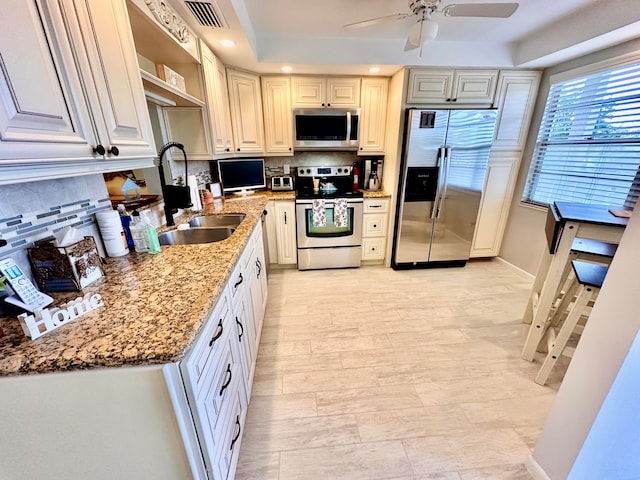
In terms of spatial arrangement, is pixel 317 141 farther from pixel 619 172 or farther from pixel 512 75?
pixel 619 172

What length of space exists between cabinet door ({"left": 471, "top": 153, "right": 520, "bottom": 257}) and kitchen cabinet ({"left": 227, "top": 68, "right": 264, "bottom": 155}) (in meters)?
2.82

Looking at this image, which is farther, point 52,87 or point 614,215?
point 614,215

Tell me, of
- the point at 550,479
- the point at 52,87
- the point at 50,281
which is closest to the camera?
the point at 52,87

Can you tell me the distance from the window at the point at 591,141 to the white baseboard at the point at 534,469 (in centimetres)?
211

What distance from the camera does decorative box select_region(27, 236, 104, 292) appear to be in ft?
2.93

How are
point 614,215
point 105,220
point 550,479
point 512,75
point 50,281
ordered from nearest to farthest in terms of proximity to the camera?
point 50,281 → point 550,479 → point 105,220 → point 614,215 → point 512,75

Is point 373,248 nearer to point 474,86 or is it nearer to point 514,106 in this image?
point 474,86

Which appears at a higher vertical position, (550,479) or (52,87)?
(52,87)

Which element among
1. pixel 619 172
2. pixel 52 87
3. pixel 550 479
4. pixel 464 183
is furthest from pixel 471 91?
pixel 52 87

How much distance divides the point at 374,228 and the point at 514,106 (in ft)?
6.81

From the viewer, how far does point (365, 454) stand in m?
1.24

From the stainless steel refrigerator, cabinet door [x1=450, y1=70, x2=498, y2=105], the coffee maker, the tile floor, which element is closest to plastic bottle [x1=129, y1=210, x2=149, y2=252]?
the tile floor

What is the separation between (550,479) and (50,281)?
2203 millimetres

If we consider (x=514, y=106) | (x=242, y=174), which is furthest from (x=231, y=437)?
(x=514, y=106)
